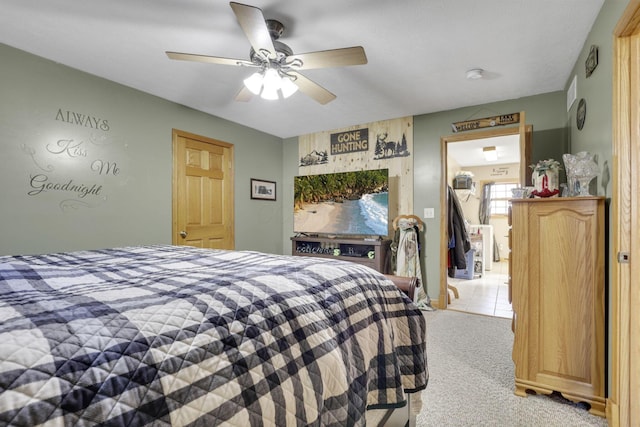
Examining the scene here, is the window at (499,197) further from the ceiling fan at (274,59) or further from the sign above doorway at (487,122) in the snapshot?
the ceiling fan at (274,59)

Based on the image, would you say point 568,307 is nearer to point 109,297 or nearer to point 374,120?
point 109,297

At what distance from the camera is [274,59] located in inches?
78.9

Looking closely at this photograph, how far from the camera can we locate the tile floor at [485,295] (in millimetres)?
3574

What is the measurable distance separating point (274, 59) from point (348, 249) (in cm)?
265

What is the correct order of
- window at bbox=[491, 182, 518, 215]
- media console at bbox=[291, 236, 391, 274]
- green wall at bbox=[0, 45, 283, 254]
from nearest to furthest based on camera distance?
green wall at bbox=[0, 45, 283, 254]
media console at bbox=[291, 236, 391, 274]
window at bbox=[491, 182, 518, 215]

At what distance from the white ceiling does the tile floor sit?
2.33m

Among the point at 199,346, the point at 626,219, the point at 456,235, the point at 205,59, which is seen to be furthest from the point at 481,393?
the point at 205,59

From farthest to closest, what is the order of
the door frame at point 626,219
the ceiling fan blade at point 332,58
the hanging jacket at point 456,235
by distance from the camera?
the hanging jacket at point 456,235
the ceiling fan blade at point 332,58
the door frame at point 626,219

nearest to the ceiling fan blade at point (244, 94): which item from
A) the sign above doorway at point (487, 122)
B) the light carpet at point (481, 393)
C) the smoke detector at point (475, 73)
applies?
the smoke detector at point (475, 73)

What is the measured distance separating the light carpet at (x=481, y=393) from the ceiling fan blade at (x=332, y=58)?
2.06 meters

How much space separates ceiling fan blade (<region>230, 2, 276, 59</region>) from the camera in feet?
4.93

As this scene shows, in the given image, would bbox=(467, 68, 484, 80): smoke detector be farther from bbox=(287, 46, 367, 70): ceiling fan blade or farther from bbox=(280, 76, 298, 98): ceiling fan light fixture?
bbox=(280, 76, 298, 98): ceiling fan light fixture

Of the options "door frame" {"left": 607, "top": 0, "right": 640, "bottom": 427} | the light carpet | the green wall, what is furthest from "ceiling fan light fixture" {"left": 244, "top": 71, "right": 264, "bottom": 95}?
the light carpet

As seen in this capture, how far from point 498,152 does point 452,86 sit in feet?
10.7
